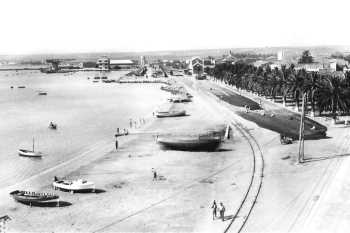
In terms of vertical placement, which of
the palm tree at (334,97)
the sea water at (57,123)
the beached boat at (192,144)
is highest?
the palm tree at (334,97)

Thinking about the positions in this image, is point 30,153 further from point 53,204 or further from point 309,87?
point 309,87

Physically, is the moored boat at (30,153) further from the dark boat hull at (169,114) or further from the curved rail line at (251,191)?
the dark boat hull at (169,114)

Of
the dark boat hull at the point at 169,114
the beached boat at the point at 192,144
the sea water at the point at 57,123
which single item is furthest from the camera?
the dark boat hull at the point at 169,114

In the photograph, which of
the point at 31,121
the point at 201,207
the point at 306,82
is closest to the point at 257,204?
the point at 201,207

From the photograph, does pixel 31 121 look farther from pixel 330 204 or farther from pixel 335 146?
pixel 330 204

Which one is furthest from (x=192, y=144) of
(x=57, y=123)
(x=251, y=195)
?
(x=57, y=123)

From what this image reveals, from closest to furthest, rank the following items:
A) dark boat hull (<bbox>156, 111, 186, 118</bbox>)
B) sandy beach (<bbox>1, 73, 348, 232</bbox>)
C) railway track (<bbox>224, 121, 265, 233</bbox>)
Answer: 1. railway track (<bbox>224, 121, 265, 233</bbox>)
2. sandy beach (<bbox>1, 73, 348, 232</bbox>)
3. dark boat hull (<bbox>156, 111, 186, 118</bbox>)

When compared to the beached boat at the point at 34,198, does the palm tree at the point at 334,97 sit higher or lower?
higher

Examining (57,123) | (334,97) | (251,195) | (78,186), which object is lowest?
(57,123)

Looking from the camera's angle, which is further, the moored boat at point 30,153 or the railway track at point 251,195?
the moored boat at point 30,153

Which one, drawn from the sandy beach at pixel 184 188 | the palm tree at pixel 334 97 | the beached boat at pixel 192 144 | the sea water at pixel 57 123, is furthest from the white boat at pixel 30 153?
the palm tree at pixel 334 97

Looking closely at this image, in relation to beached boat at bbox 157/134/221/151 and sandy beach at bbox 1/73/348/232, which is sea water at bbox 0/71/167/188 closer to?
sandy beach at bbox 1/73/348/232

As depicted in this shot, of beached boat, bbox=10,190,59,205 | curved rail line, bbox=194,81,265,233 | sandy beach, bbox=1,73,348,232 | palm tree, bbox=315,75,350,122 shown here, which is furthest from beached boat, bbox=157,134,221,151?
palm tree, bbox=315,75,350,122
